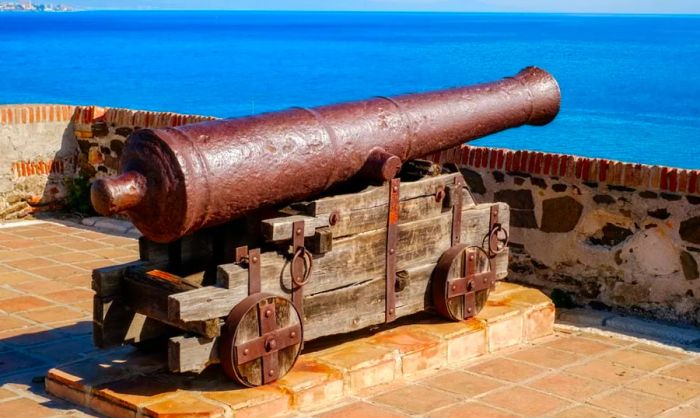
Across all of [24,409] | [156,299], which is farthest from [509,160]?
[24,409]

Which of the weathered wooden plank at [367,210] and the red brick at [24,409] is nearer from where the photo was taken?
the red brick at [24,409]

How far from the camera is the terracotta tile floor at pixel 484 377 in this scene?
16.6ft

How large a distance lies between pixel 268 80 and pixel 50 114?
4070cm

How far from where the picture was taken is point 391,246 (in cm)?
559

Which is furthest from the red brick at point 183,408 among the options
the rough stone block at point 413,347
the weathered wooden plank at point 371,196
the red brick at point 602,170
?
the red brick at point 602,170

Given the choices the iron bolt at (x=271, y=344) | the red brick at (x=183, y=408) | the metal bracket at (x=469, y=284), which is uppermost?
the metal bracket at (x=469, y=284)

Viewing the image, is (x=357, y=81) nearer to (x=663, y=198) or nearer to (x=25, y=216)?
(x=25, y=216)

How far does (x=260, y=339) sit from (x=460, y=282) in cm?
145

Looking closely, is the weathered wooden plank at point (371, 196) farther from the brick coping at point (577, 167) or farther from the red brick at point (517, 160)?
the red brick at point (517, 160)

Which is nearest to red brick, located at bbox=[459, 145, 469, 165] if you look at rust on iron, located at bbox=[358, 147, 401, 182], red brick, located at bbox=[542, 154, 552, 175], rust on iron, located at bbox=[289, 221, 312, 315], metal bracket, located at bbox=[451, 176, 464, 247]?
red brick, located at bbox=[542, 154, 552, 175]

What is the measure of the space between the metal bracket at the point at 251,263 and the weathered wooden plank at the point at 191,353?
293 millimetres

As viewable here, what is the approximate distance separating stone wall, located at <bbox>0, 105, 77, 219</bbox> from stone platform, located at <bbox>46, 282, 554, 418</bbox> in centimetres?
472

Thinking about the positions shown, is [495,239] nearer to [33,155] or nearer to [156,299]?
[156,299]

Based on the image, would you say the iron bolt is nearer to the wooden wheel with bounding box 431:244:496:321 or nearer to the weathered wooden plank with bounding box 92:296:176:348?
the weathered wooden plank with bounding box 92:296:176:348
